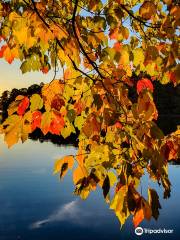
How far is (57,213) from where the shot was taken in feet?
67.4


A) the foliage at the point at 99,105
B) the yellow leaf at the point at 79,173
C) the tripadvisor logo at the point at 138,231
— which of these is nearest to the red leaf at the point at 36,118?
the foliage at the point at 99,105

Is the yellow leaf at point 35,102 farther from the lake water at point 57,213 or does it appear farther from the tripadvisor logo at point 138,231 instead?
the tripadvisor logo at point 138,231

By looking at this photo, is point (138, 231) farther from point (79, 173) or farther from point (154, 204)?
point (154, 204)

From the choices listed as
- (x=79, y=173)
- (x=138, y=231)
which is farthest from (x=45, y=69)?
(x=138, y=231)

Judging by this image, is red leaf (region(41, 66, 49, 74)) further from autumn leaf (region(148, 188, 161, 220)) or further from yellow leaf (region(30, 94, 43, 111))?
autumn leaf (region(148, 188, 161, 220))

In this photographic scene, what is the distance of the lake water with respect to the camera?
17.7 m

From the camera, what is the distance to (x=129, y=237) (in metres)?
17.0

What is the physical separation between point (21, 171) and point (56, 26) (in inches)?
1064

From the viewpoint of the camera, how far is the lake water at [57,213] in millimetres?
17734

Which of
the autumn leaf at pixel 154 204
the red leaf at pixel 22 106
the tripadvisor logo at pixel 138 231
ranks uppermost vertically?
the red leaf at pixel 22 106

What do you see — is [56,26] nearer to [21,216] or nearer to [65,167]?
[65,167]

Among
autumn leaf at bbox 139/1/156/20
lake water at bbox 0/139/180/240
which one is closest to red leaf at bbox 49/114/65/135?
autumn leaf at bbox 139/1/156/20

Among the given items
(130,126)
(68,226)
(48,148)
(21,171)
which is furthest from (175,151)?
(48,148)

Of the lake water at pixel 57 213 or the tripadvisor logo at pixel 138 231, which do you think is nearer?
the tripadvisor logo at pixel 138 231
